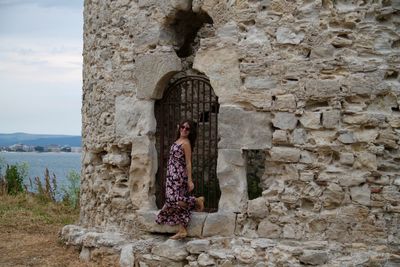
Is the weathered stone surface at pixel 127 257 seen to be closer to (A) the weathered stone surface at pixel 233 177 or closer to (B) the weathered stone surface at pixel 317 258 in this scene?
(A) the weathered stone surface at pixel 233 177

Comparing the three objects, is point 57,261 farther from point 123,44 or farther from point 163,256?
point 123,44

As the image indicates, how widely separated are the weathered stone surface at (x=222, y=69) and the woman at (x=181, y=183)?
1.79ft

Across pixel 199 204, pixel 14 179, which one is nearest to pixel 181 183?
pixel 199 204

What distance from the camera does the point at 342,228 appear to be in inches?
229

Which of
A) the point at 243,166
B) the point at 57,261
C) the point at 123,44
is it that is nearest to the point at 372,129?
the point at 243,166

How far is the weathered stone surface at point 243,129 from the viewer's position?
614 centimetres

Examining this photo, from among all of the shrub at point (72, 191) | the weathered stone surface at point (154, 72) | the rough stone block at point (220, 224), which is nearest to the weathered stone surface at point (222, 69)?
the weathered stone surface at point (154, 72)

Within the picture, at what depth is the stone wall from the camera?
18.9 ft

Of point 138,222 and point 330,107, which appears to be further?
point 138,222

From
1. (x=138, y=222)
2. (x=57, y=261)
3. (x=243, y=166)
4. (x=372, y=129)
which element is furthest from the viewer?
(x=57, y=261)

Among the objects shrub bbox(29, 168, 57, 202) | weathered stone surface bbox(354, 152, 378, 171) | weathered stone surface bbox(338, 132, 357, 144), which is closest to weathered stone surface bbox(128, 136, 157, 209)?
weathered stone surface bbox(338, 132, 357, 144)

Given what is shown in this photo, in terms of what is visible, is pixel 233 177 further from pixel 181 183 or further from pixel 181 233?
pixel 181 233

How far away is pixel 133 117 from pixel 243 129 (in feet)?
5.13

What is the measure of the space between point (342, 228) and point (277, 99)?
145cm
